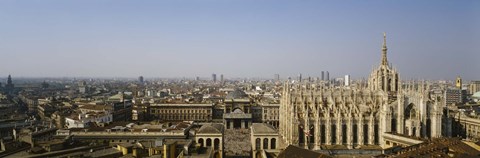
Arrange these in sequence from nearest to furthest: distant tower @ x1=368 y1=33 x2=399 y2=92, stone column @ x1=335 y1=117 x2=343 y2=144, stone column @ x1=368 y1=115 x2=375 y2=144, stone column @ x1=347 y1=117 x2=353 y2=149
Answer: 1. stone column @ x1=347 y1=117 x2=353 y2=149
2. stone column @ x1=335 y1=117 x2=343 y2=144
3. stone column @ x1=368 y1=115 x2=375 y2=144
4. distant tower @ x1=368 y1=33 x2=399 y2=92

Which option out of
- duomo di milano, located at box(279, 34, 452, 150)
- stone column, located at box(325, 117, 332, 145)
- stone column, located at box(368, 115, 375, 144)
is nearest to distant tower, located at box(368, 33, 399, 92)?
duomo di milano, located at box(279, 34, 452, 150)

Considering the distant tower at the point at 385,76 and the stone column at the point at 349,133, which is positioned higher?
the distant tower at the point at 385,76

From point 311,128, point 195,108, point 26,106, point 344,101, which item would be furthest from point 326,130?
point 26,106

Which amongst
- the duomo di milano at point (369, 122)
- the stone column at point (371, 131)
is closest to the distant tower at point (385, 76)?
the duomo di milano at point (369, 122)

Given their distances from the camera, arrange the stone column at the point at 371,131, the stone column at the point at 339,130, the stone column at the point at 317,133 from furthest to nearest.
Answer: the stone column at the point at 371,131
the stone column at the point at 339,130
the stone column at the point at 317,133

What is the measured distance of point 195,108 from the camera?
4769 inches

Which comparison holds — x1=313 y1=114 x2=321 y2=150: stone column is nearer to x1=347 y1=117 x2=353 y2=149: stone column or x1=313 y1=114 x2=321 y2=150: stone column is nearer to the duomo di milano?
the duomo di milano

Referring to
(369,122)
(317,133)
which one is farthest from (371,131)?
(317,133)

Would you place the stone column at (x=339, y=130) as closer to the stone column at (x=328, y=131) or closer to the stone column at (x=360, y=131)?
the stone column at (x=328, y=131)

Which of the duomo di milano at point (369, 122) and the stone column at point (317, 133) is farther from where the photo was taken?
the duomo di milano at point (369, 122)

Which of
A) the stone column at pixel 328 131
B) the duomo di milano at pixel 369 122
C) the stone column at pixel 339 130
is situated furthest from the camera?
the stone column at pixel 328 131

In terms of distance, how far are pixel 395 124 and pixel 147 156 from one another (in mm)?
39007

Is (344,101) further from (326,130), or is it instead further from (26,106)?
(26,106)

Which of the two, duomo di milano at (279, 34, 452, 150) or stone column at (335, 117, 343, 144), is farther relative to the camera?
stone column at (335, 117, 343, 144)
